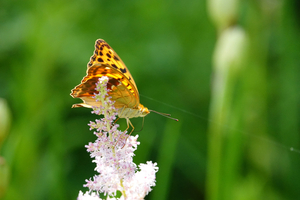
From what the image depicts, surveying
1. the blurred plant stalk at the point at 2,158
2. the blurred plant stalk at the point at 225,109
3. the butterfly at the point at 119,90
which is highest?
the blurred plant stalk at the point at 225,109

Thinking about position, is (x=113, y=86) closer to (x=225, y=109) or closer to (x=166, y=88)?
(x=225, y=109)

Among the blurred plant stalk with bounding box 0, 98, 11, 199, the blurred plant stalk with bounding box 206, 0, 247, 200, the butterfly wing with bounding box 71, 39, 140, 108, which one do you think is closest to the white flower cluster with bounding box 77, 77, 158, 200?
the butterfly wing with bounding box 71, 39, 140, 108

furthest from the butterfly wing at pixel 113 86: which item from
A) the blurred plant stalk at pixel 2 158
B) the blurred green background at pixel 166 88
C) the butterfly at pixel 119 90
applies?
the blurred green background at pixel 166 88

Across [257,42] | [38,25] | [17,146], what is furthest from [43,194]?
[257,42]

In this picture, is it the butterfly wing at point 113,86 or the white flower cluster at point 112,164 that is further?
the butterfly wing at point 113,86

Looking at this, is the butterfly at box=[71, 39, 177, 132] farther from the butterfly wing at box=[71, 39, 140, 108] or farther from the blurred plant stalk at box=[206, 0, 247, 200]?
the blurred plant stalk at box=[206, 0, 247, 200]

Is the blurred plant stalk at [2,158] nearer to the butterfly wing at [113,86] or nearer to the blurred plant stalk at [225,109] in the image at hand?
the butterfly wing at [113,86]

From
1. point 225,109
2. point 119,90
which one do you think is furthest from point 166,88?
point 119,90
